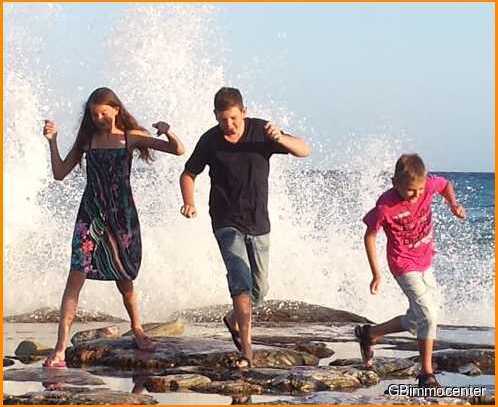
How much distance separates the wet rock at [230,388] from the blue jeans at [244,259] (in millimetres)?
768

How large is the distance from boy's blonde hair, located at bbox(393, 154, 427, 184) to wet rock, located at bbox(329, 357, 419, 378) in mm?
1128

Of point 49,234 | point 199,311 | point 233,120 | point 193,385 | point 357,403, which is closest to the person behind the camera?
point 357,403

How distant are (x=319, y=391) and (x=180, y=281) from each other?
223 inches

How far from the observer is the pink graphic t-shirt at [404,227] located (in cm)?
602

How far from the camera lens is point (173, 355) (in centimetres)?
638

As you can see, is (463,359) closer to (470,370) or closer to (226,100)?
(470,370)

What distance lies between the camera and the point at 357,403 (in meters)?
5.20

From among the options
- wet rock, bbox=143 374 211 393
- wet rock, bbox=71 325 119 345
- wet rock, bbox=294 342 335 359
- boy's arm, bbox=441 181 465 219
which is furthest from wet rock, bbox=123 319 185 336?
boy's arm, bbox=441 181 465 219

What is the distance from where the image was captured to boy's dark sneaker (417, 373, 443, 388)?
572 centimetres

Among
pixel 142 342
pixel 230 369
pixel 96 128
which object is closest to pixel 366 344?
pixel 230 369

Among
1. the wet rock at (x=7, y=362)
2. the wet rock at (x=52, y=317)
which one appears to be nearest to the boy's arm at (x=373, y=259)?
the wet rock at (x=7, y=362)

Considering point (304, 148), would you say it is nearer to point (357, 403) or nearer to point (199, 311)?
point (357, 403)

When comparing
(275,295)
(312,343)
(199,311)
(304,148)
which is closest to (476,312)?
(275,295)

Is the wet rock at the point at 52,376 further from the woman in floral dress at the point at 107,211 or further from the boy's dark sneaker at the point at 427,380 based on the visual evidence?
the boy's dark sneaker at the point at 427,380
